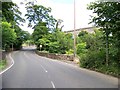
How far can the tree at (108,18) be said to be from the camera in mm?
23125

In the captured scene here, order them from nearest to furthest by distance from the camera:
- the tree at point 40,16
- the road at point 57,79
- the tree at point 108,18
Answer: the road at point 57,79 < the tree at point 108,18 < the tree at point 40,16

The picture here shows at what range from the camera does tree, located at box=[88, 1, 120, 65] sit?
23125 mm

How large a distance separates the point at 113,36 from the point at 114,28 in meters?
1.08

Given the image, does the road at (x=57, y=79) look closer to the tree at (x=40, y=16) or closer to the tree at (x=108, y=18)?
the tree at (x=108, y=18)

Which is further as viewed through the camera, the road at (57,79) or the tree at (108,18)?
the tree at (108,18)

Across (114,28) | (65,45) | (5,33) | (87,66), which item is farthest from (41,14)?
(114,28)

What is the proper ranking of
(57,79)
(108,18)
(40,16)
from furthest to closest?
(40,16) → (108,18) → (57,79)

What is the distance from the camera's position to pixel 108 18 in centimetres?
2462

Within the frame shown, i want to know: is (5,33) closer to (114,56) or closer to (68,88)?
(114,56)

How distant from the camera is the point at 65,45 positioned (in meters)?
67.2

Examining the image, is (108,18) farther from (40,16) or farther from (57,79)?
(40,16)

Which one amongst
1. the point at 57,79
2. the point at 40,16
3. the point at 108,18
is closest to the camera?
the point at 57,79

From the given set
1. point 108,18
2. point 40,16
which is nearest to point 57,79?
point 108,18

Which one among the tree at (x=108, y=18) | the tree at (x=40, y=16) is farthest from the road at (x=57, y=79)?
the tree at (x=40, y=16)
